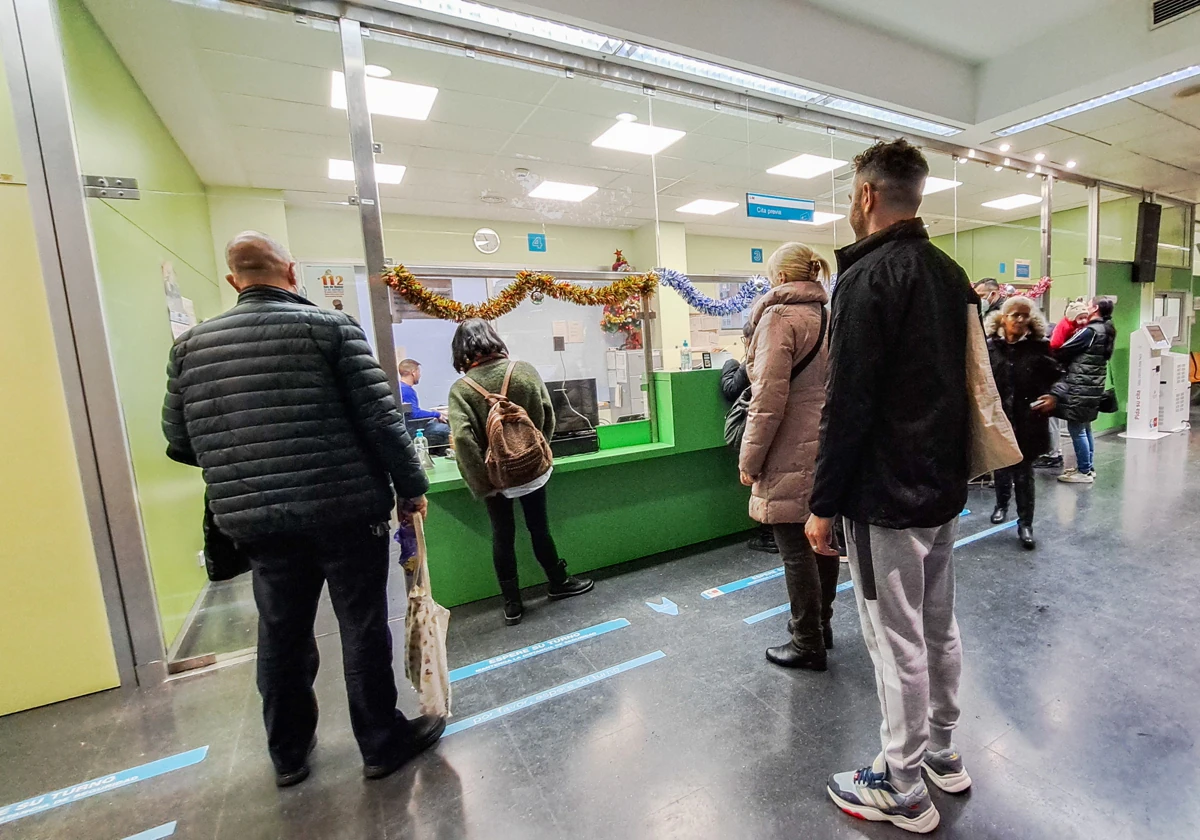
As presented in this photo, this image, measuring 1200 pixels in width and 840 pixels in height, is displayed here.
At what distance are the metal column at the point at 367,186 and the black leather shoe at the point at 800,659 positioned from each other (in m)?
2.13

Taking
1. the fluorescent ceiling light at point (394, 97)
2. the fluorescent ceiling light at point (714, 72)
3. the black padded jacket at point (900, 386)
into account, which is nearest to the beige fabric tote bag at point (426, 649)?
the black padded jacket at point (900, 386)

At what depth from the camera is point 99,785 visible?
177 centimetres

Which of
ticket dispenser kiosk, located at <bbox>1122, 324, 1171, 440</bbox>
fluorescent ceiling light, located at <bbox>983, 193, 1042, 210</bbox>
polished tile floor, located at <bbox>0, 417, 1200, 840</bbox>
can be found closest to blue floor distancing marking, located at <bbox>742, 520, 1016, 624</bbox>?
polished tile floor, located at <bbox>0, 417, 1200, 840</bbox>

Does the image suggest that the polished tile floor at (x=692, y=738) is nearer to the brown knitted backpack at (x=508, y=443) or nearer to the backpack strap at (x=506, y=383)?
the brown knitted backpack at (x=508, y=443)

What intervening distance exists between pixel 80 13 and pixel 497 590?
341 centimetres

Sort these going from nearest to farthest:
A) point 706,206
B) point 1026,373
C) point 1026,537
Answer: point 1026,373 → point 1026,537 → point 706,206

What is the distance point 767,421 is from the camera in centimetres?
196

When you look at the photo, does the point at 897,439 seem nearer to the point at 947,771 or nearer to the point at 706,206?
the point at 947,771

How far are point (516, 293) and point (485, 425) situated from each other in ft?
2.66

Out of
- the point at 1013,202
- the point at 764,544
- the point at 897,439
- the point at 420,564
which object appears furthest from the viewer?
the point at 1013,202

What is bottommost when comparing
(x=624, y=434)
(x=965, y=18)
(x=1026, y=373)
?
(x=624, y=434)

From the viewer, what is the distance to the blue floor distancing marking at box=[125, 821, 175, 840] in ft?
5.09

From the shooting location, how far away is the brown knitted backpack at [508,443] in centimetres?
245

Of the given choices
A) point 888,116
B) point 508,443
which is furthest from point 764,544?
point 888,116
